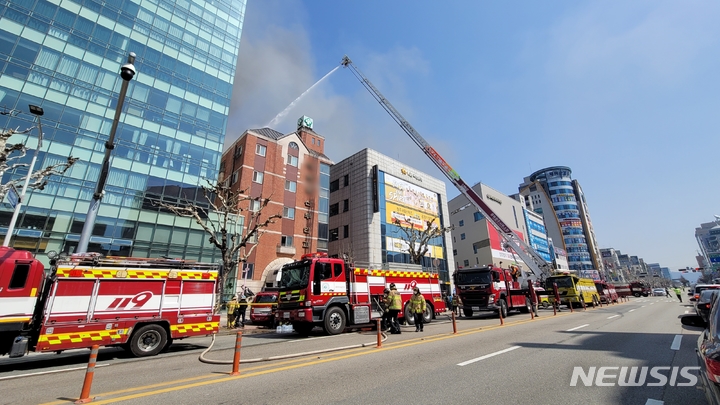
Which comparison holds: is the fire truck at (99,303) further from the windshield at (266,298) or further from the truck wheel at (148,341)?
the windshield at (266,298)

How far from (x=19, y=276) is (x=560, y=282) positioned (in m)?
32.1

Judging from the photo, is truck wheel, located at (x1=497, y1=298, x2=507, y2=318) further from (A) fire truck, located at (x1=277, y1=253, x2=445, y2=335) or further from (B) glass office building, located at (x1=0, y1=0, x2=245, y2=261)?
(B) glass office building, located at (x1=0, y1=0, x2=245, y2=261)

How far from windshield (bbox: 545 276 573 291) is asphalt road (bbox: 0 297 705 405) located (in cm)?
1850

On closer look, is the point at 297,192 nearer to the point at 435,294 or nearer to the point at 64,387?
the point at 435,294

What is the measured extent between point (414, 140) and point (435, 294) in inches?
743

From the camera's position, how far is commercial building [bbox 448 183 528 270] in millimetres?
58344

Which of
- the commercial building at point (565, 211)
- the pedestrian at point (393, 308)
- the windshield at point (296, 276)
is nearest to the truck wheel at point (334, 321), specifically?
the windshield at point (296, 276)

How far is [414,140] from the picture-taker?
3272 centimetres

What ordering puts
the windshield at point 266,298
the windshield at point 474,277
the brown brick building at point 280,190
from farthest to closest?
the brown brick building at point 280,190
the windshield at point 474,277
the windshield at point 266,298

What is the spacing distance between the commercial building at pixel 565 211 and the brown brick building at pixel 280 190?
97.5m

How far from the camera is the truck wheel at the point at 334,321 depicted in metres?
12.4

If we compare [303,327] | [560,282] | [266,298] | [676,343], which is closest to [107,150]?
[303,327]

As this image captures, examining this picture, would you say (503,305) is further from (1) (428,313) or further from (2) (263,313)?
(2) (263,313)

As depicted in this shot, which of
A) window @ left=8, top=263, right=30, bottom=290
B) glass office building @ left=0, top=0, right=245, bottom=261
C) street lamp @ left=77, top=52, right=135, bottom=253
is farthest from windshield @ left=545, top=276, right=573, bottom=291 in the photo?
window @ left=8, top=263, right=30, bottom=290
